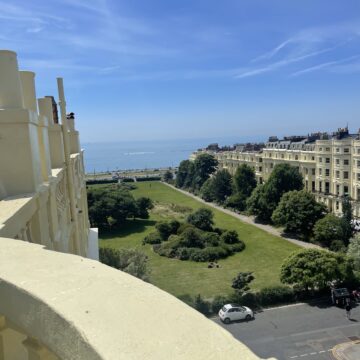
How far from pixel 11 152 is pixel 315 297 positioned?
2317cm

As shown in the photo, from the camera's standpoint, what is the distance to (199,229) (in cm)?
4197

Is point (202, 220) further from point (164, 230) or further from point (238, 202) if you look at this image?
point (238, 202)

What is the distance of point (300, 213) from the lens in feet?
127

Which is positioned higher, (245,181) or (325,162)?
(325,162)

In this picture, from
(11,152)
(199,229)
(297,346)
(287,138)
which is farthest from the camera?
(287,138)

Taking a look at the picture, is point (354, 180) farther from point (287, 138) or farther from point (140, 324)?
point (140, 324)

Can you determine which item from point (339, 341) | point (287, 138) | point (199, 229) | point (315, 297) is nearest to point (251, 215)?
point (199, 229)

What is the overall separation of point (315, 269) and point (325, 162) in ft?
91.8

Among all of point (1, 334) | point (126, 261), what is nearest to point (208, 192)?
point (126, 261)

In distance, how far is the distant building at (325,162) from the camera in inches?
1723

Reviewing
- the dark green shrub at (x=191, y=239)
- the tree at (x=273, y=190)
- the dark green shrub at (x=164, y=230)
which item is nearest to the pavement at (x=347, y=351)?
the dark green shrub at (x=191, y=239)

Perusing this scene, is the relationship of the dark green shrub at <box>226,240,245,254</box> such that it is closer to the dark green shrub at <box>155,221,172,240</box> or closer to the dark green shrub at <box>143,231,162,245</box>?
the dark green shrub at <box>155,221,172,240</box>

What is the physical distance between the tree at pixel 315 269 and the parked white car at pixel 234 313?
12.8 ft

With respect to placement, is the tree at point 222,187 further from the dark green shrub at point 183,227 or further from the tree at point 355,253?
the tree at point 355,253
